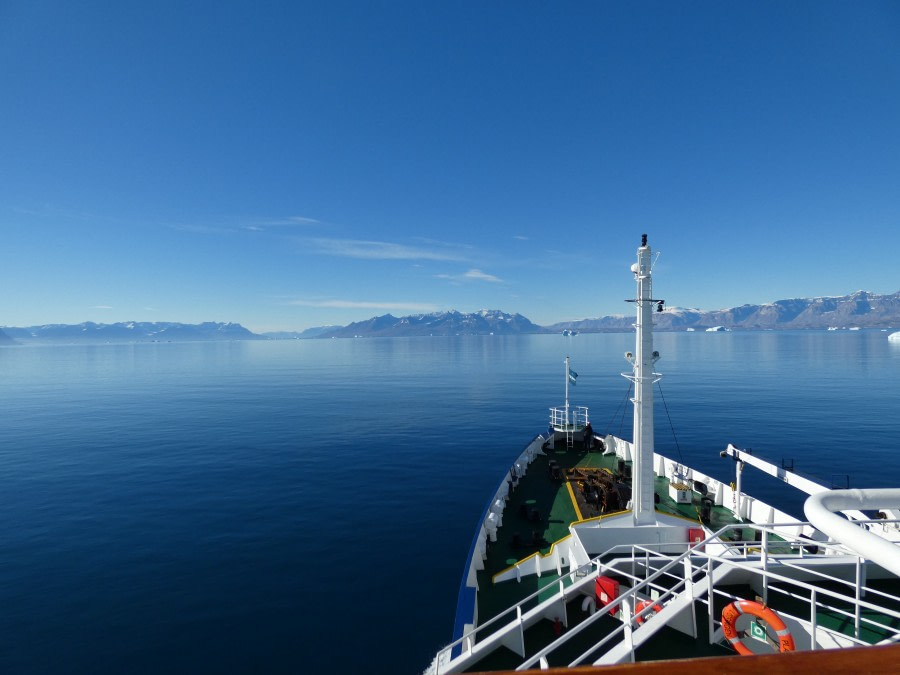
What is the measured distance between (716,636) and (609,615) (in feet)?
10.5

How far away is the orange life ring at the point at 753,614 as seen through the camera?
978cm

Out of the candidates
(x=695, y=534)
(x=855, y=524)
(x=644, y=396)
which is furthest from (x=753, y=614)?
(x=855, y=524)

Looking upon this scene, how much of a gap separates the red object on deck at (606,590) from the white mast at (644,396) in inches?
202

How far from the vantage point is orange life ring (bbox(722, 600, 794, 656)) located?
978 cm

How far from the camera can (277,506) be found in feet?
100

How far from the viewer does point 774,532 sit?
19.0m

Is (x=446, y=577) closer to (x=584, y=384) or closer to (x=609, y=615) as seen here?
(x=609, y=615)

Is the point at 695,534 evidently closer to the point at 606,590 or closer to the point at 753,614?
the point at 606,590

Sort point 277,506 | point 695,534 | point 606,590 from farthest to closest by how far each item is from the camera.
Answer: point 277,506 → point 695,534 → point 606,590

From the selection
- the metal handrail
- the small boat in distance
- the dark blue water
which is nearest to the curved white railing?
the small boat in distance

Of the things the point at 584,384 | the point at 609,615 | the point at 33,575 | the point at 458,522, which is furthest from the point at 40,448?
the point at 584,384

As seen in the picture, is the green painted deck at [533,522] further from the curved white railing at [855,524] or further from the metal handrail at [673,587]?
the curved white railing at [855,524]

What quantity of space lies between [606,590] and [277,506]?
24956 millimetres

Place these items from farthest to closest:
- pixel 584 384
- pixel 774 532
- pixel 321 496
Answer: pixel 584 384 → pixel 321 496 → pixel 774 532
